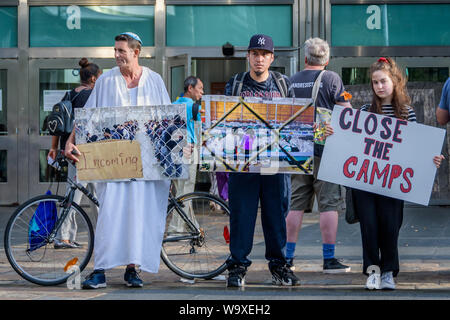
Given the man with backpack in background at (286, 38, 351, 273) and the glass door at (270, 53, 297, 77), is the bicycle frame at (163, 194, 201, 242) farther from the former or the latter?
the glass door at (270, 53, 297, 77)

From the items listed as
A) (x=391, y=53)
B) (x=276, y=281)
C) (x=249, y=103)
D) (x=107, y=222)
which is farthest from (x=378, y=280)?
(x=391, y=53)

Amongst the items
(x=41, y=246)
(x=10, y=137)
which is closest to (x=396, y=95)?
(x=41, y=246)

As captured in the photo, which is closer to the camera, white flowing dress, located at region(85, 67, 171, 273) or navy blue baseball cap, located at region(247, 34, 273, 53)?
navy blue baseball cap, located at region(247, 34, 273, 53)

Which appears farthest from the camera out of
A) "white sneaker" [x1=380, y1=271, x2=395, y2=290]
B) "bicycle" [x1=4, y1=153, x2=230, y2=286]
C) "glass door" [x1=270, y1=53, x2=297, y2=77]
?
"glass door" [x1=270, y1=53, x2=297, y2=77]

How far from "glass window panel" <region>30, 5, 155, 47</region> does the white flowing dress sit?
658 centimetres

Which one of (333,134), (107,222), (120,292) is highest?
(333,134)

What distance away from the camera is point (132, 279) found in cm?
634

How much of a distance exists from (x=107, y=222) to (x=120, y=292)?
0.56 metres

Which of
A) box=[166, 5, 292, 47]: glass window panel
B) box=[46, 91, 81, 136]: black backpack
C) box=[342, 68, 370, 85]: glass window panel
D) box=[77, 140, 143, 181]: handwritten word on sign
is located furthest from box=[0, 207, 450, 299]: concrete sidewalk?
box=[166, 5, 292, 47]: glass window panel

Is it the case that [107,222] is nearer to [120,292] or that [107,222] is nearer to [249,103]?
[120,292]

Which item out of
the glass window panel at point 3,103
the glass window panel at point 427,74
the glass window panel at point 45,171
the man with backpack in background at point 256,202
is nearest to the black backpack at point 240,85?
the man with backpack in background at point 256,202

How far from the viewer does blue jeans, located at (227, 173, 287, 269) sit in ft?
20.8

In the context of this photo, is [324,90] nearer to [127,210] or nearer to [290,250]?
[290,250]

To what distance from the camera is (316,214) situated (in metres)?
11.9
